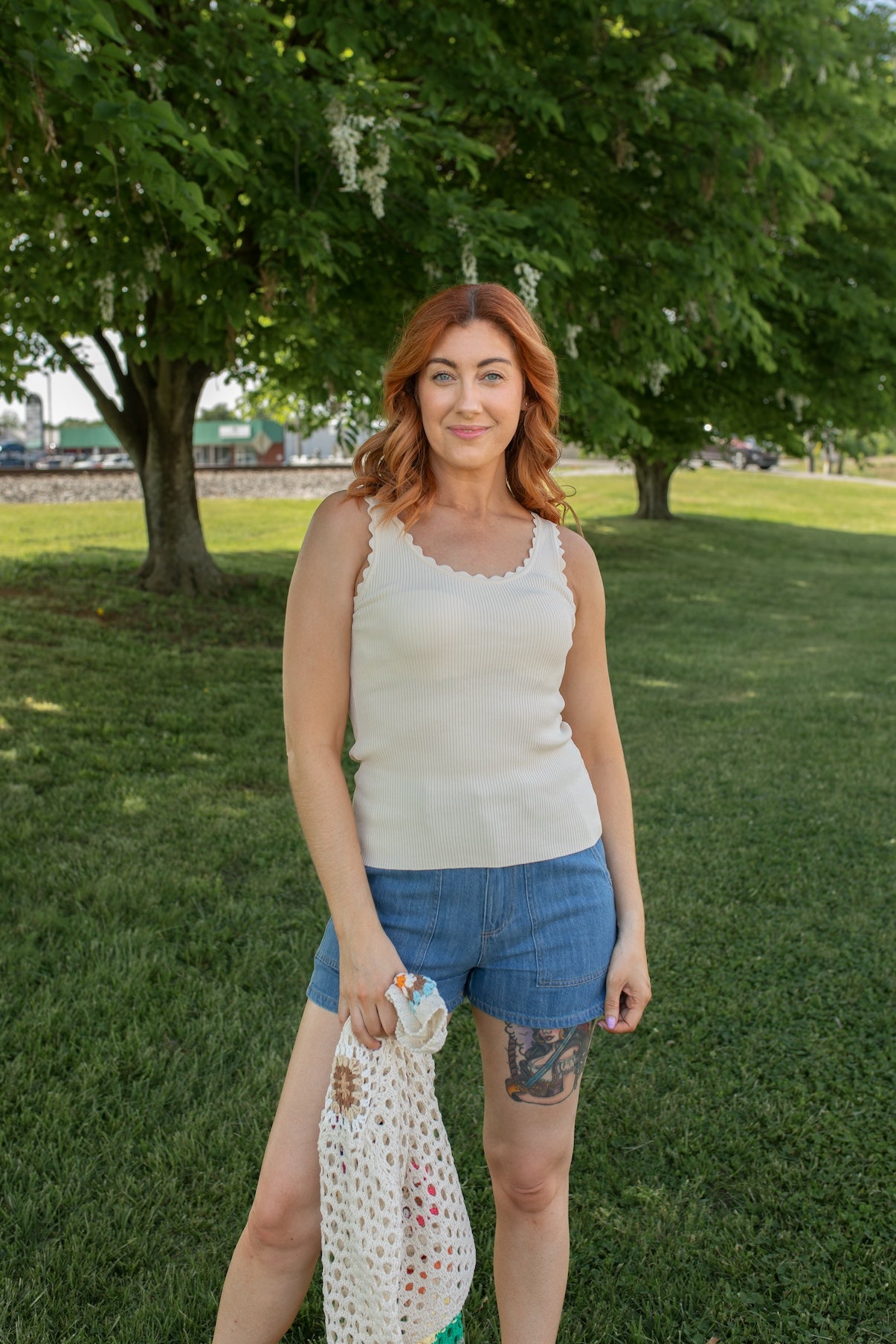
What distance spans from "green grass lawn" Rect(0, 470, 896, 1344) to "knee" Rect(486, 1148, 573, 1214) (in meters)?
0.69

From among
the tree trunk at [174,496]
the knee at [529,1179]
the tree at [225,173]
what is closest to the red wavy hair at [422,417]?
the knee at [529,1179]

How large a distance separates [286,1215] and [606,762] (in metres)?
0.96

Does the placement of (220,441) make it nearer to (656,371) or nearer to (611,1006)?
(656,371)

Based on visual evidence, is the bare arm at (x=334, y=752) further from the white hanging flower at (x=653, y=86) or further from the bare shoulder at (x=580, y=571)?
the white hanging flower at (x=653, y=86)

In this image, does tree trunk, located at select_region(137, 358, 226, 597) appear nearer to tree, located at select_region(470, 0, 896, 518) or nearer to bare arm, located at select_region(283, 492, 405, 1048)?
tree, located at select_region(470, 0, 896, 518)

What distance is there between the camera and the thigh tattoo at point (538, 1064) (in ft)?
6.11

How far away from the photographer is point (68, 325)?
9102mm

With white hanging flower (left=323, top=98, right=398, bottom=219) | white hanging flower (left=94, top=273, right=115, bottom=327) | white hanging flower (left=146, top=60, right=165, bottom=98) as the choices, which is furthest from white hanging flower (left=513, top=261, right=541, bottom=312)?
white hanging flower (left=94, top=273, right=115, bottom=327)

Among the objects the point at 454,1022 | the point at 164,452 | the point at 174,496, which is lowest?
the point at 454,1022

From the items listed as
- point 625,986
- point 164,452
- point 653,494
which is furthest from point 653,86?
point 653,494

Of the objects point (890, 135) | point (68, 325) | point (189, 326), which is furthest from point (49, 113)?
point (890, 135)

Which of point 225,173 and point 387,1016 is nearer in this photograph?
point 387,1016

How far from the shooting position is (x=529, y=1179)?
1.91m

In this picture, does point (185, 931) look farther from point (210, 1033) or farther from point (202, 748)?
point (202, 748)
